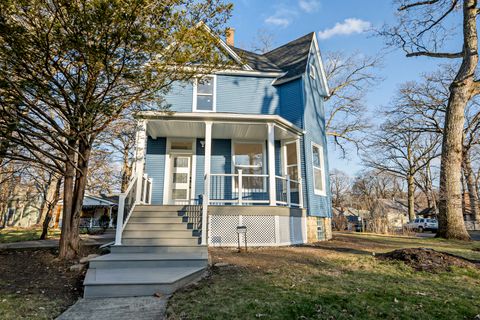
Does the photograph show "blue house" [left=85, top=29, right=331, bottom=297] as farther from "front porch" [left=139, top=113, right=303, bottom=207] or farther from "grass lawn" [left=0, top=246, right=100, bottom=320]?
"grass lawn" [left=0, top=246, right=100, bottom=320]

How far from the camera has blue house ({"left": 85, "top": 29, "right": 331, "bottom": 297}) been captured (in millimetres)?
7004

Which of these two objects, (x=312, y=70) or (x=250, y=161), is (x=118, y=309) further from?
(x=312, y=70)

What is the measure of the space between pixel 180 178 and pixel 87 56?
5770 millimetres

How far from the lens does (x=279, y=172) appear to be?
33.9 ft

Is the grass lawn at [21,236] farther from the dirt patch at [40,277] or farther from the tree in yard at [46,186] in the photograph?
the dirt patch at [40,277]

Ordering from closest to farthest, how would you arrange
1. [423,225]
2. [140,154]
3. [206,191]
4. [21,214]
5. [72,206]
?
[72,206] → [206,191] → [140,154] → [423,225] → [21,214]

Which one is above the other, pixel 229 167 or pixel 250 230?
pixel 229 167

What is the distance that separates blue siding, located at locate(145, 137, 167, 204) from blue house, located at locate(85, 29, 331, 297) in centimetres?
4

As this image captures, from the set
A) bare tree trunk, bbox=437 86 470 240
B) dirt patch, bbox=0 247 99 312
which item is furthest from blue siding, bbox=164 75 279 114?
bare tree trunk, bbox=437 86 470 240

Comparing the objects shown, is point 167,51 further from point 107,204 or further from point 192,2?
point 107,204

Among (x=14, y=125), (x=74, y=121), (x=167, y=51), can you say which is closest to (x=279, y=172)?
(x=167, y=51)

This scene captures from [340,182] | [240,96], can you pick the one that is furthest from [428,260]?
[340,182]

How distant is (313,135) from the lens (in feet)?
36.0

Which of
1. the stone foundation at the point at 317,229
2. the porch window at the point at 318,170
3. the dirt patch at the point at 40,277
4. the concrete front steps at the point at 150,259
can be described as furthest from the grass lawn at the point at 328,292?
the porch window at the point at 318,170
